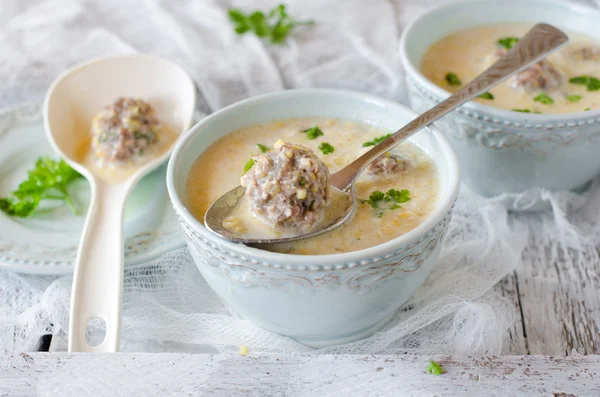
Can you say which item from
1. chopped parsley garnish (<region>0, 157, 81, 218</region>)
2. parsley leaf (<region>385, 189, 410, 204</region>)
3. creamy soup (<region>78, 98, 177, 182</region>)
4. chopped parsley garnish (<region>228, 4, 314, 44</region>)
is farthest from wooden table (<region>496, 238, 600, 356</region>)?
chopped parsley garnish (<region>228, 4, 314, 44</region>)

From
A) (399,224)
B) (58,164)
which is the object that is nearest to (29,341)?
(58,164)

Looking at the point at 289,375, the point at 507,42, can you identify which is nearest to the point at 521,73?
the point at 507,42

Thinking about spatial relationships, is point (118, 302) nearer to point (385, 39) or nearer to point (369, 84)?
point (369, 84)

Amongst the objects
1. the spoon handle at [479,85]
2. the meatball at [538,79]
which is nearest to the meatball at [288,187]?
the spoon handle at [479,85]

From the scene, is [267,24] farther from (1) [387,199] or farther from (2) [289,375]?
(2) [289,375]

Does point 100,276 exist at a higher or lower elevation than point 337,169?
lower
